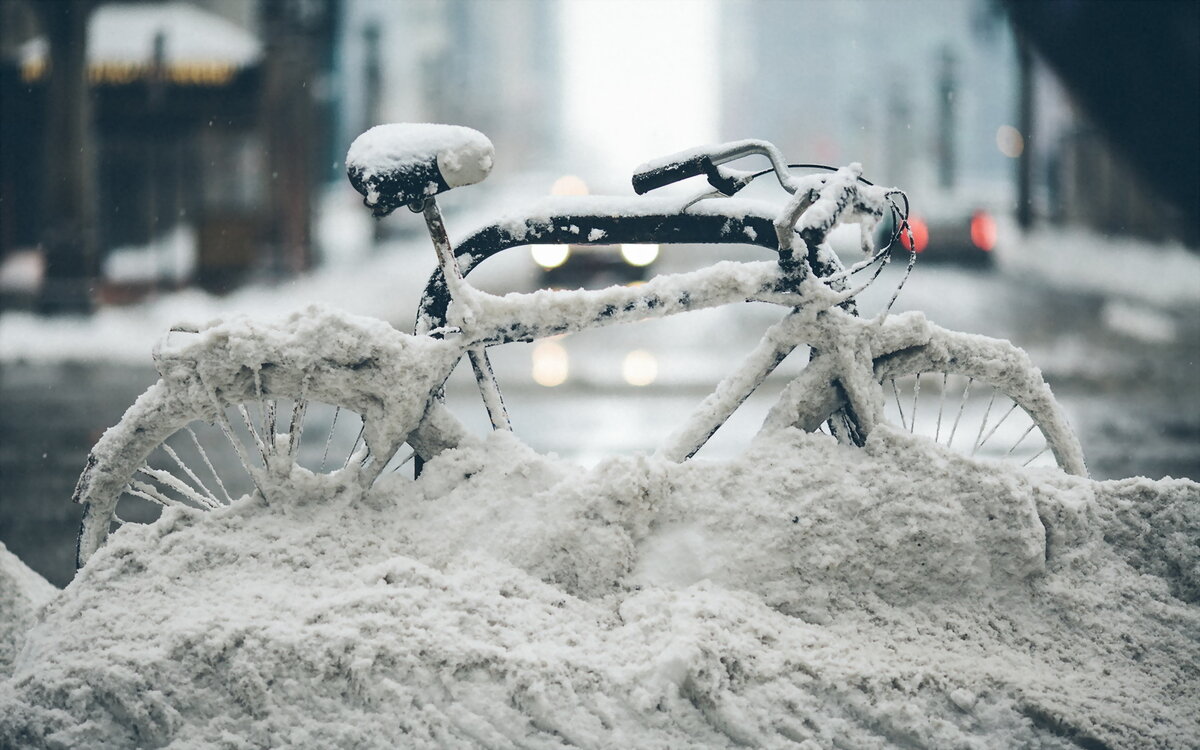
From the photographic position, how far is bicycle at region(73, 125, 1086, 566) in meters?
3.01

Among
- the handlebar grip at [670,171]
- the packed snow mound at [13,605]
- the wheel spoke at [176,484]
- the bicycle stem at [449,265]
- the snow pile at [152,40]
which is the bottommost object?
the packed snow mound at [13,605]

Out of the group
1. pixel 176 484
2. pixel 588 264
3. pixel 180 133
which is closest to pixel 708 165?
pixel 176 484

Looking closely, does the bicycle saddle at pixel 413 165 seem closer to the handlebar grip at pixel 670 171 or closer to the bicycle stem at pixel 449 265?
the bicycle stem at pixel 449 265

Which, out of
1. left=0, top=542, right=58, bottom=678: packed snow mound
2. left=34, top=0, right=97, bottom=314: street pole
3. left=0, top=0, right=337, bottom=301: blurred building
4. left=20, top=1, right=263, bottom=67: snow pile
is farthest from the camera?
left=20, top=1, right=263, bottom=67: snow pile

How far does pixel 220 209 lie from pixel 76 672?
19.6 meters

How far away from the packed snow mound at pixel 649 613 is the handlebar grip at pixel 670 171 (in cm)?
78

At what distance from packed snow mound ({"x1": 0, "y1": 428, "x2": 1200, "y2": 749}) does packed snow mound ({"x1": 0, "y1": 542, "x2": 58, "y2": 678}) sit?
314mm

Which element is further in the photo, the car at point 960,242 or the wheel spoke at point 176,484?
the car at point 960,242

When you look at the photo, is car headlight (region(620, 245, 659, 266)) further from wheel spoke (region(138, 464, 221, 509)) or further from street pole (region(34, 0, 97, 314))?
wheel spoke (region(138, 464, 221, 509))

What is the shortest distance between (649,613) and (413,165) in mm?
1296

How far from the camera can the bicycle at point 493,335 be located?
9.87ft

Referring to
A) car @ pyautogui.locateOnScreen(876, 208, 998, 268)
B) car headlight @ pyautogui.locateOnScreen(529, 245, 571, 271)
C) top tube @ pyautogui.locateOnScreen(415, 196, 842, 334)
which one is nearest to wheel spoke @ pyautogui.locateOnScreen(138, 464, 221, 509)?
top tube @ pyautogui.locateOnScreen(415, 196, 842, 334)

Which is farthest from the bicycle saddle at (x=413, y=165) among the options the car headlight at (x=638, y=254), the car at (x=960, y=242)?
the car at (x=960, y=242)

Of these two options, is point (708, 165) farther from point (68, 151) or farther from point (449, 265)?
point (68, 151)
